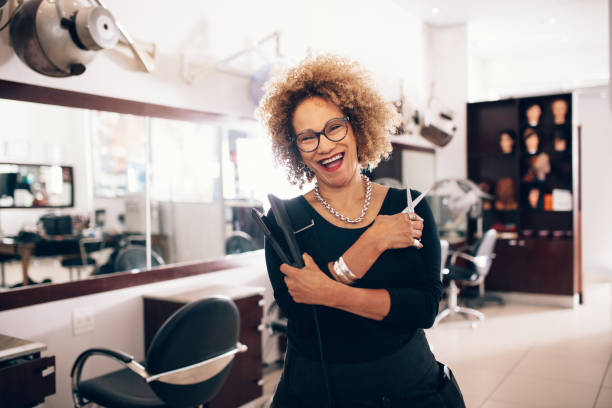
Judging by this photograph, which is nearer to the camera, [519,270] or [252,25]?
[252,25]

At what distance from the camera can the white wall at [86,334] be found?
7.55 feet

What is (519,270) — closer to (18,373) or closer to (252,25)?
Answer: (252,25)

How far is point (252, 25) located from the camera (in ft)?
11.7

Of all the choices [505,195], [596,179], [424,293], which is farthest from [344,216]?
[596,179]

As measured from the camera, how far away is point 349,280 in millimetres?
993

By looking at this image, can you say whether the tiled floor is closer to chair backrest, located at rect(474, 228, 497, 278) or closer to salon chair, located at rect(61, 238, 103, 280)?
chair backrest, located at rect(474, 228, 497, 278)

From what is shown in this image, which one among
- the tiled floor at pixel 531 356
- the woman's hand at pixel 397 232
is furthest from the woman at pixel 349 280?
the tiled floor at pixel 531 356

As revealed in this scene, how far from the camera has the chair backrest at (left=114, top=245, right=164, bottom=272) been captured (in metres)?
2.82

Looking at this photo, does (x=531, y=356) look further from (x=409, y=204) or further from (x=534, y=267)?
(x=409, y=204)

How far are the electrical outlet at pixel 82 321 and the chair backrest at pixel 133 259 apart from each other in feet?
1.01

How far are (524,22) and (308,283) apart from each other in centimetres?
681

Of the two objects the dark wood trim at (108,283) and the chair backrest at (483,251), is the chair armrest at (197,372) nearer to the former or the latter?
the dark wood trim at (108,283)

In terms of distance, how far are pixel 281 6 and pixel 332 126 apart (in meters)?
3.06

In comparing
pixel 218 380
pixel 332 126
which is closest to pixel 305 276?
pixel 332 126
